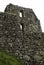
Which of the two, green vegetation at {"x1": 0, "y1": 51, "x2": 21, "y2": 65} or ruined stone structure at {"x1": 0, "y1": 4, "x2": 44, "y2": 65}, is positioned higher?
ruined stone structure at {"x1": 0, "y1": 4, "x2": 44, "y2": 65}

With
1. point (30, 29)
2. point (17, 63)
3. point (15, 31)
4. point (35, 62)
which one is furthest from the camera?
point (30, 29)

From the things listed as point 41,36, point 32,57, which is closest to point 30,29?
point 41,36

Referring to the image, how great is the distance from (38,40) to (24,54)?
7.86ft

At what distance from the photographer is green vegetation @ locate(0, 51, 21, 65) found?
58.7ft

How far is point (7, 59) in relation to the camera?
727 inches

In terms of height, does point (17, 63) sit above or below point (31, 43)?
below

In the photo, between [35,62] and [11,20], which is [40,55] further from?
[11,20]

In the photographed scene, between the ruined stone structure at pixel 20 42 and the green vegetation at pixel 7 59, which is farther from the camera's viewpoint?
the ruined stone structure at pixel 20 42

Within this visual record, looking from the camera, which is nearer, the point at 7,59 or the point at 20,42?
the point at 7,59

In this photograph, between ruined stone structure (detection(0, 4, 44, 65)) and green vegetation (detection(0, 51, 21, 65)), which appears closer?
green vegetation (detection(0, 51, 21, 65))

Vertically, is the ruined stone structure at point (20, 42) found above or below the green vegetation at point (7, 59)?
above

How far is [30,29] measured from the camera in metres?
31.2

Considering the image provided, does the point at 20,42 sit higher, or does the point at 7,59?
the point at 20,42

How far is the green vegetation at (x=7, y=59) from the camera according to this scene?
17894 millimetres
